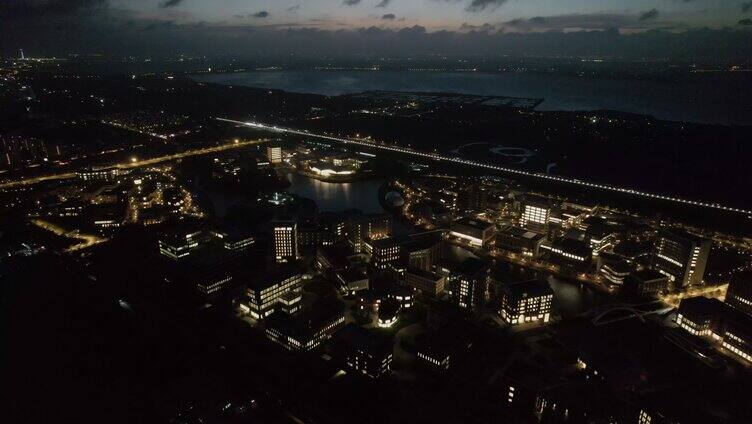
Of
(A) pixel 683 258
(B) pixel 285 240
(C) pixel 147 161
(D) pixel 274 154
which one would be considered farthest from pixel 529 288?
(C) pixel 147 161

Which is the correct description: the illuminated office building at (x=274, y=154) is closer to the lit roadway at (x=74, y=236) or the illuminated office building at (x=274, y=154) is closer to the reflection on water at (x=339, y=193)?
the reflection on water at (x=339, y=193)

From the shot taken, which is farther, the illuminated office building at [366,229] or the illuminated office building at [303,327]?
the illuminated office building at [366,229]

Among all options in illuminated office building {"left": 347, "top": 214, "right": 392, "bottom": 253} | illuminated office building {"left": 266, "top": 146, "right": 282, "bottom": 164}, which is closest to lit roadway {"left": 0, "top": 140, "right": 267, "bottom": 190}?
illuminated office building {"left": 266, "top": 146, "right": 282, "bottom": 164}

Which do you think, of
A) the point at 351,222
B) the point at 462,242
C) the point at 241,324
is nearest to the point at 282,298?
the point at 241,324

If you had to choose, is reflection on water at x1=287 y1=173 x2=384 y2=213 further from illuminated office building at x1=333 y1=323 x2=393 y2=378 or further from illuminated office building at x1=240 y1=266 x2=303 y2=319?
illuminated office building at x1=333 y1=323 x2=393 y2=378

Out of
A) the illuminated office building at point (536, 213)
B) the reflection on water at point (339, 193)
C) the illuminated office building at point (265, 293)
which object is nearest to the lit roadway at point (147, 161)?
the reflection on water at point (339, 193)

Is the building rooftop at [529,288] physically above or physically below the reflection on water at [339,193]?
above
